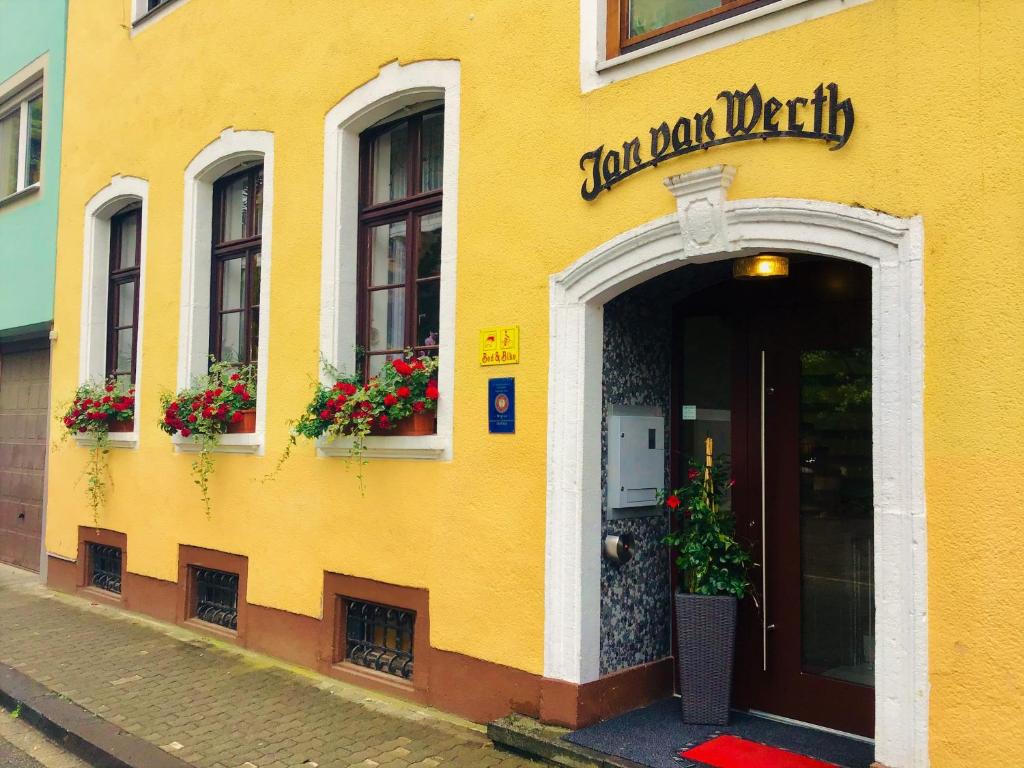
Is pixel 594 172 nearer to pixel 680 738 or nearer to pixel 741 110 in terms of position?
pixel 741 110

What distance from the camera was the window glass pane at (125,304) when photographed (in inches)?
395

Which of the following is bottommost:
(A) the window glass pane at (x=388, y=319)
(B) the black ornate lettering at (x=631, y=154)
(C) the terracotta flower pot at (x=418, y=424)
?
(C) the terracotta flower pot at (x=418, y=424)

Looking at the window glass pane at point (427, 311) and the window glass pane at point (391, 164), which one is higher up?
the window glass pane at point (391, 164)

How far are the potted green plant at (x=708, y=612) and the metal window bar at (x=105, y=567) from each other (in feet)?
21.1

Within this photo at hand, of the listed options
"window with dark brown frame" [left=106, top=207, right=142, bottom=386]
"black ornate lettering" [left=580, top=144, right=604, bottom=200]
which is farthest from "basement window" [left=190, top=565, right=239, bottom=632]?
"black ornate lettering" [left=580, top=144, right=604, bottom=200]

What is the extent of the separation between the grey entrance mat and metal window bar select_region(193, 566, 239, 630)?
3.80m

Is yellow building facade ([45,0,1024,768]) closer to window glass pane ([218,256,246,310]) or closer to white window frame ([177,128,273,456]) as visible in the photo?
white window frame ([177,128,273,456])

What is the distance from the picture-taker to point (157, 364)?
8.84 meters

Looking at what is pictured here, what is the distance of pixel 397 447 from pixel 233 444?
203 cm

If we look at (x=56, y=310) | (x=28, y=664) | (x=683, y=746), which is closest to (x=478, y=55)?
(x=683, y=746)

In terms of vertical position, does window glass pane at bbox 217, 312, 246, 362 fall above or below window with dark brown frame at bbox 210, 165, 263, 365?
below

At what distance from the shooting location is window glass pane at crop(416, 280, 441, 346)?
652 cm

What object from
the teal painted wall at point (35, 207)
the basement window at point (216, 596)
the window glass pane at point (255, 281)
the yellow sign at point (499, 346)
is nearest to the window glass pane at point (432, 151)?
the yellow sign at point (499, 346)

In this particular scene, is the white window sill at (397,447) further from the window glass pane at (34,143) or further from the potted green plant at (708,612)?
the window glass pane at (34,143)
